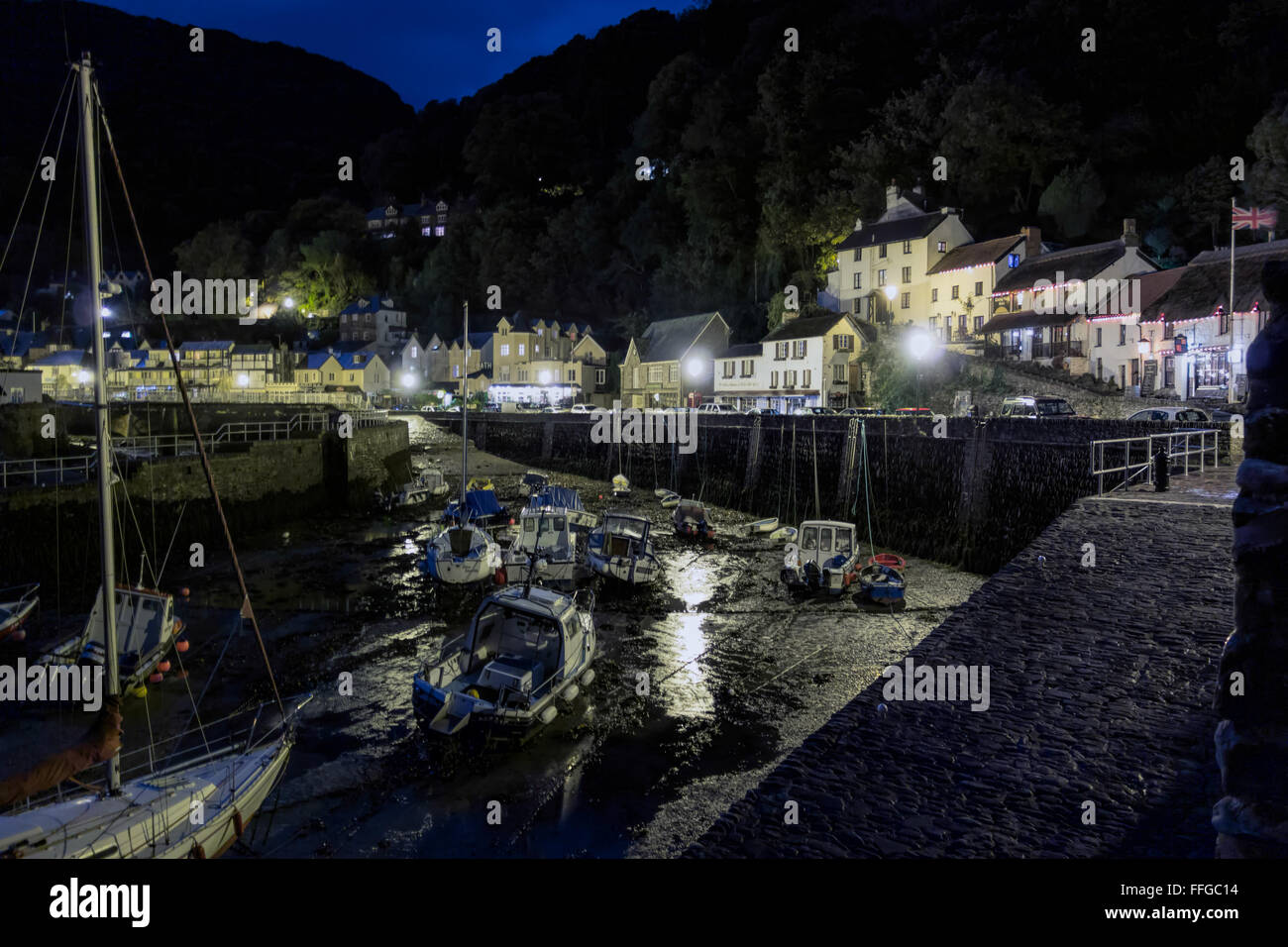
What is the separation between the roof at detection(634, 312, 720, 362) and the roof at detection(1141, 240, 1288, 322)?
3427cm

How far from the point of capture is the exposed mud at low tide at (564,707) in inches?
417

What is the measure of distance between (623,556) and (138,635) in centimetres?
1268

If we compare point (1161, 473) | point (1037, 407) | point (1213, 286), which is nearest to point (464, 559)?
point (1161, 473)

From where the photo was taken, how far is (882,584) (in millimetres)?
21688

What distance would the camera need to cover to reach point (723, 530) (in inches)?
1304

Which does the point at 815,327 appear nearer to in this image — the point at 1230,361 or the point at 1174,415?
the point at 1230,361

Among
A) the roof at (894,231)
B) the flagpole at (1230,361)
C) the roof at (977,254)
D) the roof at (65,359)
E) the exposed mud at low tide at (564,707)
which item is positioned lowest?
the exposed mud at low tide at (564,707)

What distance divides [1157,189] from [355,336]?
85192 millimetres

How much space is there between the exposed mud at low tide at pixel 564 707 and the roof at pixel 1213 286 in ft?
71.4

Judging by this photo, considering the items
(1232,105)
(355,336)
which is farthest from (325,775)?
(355,336)

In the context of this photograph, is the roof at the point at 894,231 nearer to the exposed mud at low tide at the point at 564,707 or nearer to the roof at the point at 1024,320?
the roof at the point at 1024,320

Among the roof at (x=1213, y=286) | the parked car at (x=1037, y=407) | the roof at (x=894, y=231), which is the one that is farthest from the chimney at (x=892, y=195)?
the parked car at (x=1037, y=407)

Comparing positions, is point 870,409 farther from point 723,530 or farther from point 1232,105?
point 1232,105

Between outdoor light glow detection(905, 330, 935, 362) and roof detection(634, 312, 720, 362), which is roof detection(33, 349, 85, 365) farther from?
outdoor light glow detection(905, 330, 935, 362)
